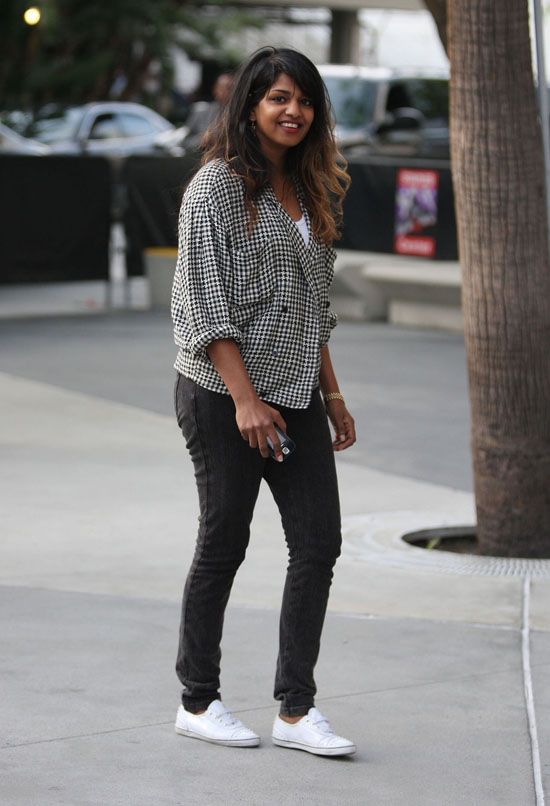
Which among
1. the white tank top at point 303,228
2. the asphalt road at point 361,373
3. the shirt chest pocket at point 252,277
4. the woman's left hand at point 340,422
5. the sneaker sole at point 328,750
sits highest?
the white tank top at point 303,228

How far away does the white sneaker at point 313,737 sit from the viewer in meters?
3.85

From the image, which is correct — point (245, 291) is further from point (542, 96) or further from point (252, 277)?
point (542, 96)

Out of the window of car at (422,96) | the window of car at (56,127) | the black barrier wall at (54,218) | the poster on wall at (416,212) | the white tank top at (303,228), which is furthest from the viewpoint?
the window of car at (56,127)

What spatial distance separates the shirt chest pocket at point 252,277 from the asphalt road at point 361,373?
3954 millimetres

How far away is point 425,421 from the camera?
9133 mm

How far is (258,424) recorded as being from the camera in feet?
11.8

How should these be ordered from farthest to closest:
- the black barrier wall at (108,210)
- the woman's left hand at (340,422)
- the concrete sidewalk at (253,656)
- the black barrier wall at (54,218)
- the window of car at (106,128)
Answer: the window of car at (106,128) → the black barrier wall at (54,218) → the black barrier wall at (108,210) → the woman's left hand at (340,422) → the concrete sidewalk at (253,656)

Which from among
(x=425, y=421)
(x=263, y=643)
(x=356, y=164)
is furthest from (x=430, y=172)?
(x=263, y=643)

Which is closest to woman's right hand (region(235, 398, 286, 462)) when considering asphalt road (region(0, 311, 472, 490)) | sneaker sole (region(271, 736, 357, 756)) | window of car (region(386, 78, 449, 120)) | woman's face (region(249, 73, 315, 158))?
woman's face (region(249, 73, 315, 158))

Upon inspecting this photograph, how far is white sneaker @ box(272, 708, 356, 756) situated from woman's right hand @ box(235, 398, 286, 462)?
754 mm

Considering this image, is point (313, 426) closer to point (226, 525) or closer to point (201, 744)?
point (226, 525)

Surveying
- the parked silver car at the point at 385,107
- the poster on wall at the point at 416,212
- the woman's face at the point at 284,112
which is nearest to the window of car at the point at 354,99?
the parked silver car at the point at 385,107

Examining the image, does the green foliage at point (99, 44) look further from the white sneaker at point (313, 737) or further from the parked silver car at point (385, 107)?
the white sneaker at point (313, 737)

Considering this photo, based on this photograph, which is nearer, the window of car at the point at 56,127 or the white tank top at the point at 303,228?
the white tank top at the point at 303,228
